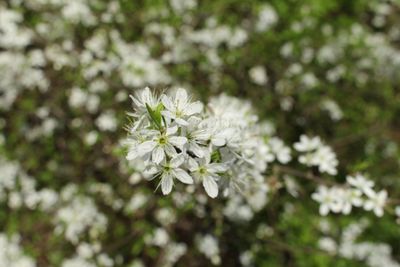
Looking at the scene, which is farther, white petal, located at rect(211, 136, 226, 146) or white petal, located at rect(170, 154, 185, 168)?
white petal, located at rect(211, 136, 226, 146)

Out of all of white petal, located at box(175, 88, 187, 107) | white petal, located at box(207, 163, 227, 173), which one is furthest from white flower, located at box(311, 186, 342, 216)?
white petal, located at box(175, 88, 187, 107)

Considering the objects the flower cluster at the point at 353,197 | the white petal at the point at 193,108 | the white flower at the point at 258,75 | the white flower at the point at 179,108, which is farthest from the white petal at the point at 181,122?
the white flower at the point at 258,75

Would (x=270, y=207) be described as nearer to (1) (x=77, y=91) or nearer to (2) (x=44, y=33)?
(1) (x=77, y=91)

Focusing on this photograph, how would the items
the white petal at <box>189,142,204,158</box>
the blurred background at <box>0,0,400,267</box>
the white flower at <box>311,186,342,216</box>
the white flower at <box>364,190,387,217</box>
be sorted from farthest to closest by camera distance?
the blurred background at <box>0,0,400,267</box> < the white flower at <box>311,186,342,216</box> < the white flower at <box>364,190,387,217</box> < the white petal at <box>189,142,204,158</box>

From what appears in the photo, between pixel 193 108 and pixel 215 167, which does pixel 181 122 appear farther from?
pixel 215 167

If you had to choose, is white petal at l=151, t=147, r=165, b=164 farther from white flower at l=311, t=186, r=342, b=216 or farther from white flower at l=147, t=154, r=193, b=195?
white flower at l=311, t=186, r=342, b=216

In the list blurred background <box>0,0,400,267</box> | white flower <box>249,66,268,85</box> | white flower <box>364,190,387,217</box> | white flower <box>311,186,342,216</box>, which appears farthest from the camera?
white flower <box>249,66,268,85</box>

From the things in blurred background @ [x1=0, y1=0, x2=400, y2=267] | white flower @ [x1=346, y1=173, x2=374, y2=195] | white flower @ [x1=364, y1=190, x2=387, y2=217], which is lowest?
white flower @ [x1=364, y1=190, x2=387, y2=217]

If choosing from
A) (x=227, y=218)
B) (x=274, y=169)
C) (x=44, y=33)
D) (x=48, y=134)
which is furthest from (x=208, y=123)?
(x=44, y=33)
